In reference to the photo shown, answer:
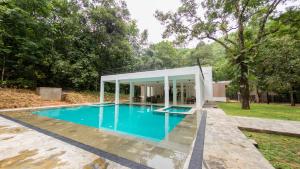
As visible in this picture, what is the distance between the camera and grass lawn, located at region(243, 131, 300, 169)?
2568 mm

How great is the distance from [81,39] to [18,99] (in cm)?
1026

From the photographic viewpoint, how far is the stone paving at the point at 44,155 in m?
2.28

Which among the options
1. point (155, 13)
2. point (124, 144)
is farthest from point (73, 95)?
point (124, 144)

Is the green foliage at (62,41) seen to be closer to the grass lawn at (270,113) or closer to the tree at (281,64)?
the grass lawn at (270,113)

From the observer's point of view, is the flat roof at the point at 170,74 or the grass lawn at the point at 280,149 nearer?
the grass lawn at the point at 280,149

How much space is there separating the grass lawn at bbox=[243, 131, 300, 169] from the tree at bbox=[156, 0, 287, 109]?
600cm

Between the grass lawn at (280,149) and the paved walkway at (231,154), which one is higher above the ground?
the paved walkway at (231,154)

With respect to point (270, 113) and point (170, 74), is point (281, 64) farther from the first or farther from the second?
point (170, 74)

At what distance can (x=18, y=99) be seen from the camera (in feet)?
34.3

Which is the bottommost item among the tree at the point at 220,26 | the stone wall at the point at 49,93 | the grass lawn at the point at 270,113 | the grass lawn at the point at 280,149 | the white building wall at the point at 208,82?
the grass lawn at the point at 280,149

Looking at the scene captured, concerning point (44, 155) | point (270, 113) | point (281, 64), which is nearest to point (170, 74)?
point (270, 113)

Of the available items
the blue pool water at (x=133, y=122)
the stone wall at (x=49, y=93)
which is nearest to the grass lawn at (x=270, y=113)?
the blue pool water at (x=133, y=122)

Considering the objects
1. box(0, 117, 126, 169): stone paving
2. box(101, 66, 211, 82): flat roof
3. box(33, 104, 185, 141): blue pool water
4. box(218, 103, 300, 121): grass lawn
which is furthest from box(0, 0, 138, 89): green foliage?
box(218, 103, 300, 121): grass lawn

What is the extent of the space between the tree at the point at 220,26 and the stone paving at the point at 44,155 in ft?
30.9
